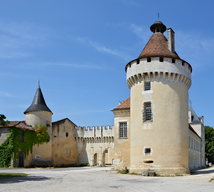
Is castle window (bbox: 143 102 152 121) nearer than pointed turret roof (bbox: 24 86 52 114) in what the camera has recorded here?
Yes

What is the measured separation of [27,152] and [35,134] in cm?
294

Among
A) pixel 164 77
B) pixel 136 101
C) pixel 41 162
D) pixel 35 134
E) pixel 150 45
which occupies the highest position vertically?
pixel 150 45

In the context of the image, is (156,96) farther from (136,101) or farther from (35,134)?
(35,134)

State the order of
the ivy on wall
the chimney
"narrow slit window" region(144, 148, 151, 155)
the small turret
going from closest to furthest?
"narrow slit window" region(144, 148, 151, 155)
the chimney
the ivy on wall
the small turret

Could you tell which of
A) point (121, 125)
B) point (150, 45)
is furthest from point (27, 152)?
point (150, 45)

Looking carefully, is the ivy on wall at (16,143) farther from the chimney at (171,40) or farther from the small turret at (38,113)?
the chimney at (171,40)

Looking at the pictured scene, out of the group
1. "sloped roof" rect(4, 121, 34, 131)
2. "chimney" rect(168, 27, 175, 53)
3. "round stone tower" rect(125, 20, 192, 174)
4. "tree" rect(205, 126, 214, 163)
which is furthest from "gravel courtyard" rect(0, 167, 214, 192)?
"tree" rect(205, 126, 214, 163)

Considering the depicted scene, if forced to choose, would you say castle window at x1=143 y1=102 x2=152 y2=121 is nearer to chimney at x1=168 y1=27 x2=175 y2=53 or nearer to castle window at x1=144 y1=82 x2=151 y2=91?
castle window at x1=144 y1=82 x2=151 y2=91

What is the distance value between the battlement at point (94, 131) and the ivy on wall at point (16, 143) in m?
9.49

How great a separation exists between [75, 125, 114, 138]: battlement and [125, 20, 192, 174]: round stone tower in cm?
2201

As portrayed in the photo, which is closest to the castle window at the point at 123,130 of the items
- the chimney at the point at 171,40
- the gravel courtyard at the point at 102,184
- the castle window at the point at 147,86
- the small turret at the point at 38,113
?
the castle window at the point at 147,86

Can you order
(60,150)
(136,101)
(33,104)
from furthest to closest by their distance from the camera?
(60,150) → (33,104) → (136,101)

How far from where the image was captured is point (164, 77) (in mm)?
22844

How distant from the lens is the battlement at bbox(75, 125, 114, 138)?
45.5m
